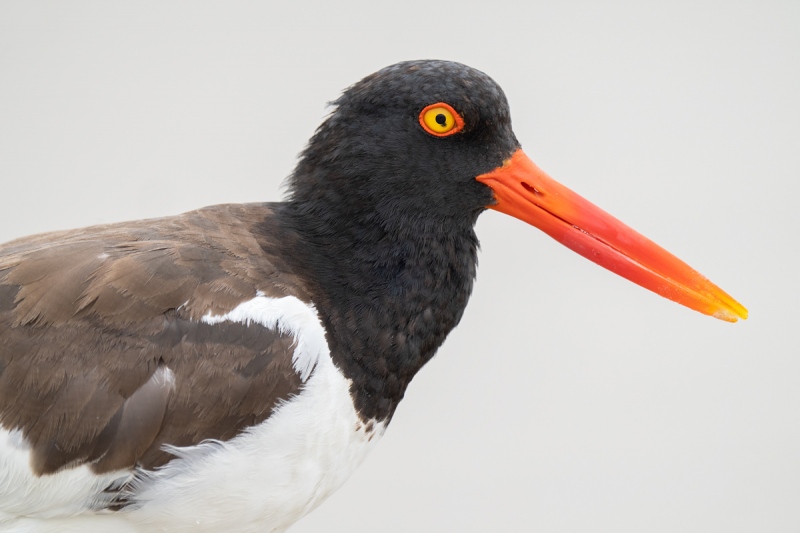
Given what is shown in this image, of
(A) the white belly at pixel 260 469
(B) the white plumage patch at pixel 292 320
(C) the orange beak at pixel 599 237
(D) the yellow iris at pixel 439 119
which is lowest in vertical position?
(A) the white belly at pixel 260 469

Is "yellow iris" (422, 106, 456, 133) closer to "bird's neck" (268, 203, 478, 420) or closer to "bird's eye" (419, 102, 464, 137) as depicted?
"bird's eye" (419, 102, 464, 137)

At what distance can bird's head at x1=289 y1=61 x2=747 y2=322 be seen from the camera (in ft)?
6.97

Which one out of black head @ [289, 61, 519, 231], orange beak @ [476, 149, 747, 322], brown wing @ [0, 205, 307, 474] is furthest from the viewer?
orange beak @ [476, 149, 747, 322]

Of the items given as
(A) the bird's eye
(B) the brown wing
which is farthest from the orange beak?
(B) the brown wing

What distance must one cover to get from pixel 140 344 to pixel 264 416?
12.2 inches

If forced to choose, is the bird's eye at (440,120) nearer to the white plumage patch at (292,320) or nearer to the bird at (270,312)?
the bird at (270,312)

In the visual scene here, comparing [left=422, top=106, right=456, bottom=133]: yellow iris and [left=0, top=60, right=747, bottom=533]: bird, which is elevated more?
[left=422, top=106, right=456, bottom=133]: yellow iris

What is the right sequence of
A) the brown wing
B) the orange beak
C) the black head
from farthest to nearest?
the orange beak
the black head
the brown wing

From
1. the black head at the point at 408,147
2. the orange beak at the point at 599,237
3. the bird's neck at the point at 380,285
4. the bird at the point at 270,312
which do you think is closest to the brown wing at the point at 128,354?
the bird at the point at 270,312

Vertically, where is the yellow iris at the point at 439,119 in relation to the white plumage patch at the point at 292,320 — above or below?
above

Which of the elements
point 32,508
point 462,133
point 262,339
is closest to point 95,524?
point 32,508

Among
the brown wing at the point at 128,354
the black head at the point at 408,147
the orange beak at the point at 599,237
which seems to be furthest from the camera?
the orange beak at the point at 599,237

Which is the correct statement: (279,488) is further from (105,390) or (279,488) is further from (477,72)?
(477,72)

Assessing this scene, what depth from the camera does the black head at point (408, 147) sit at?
2.11m
